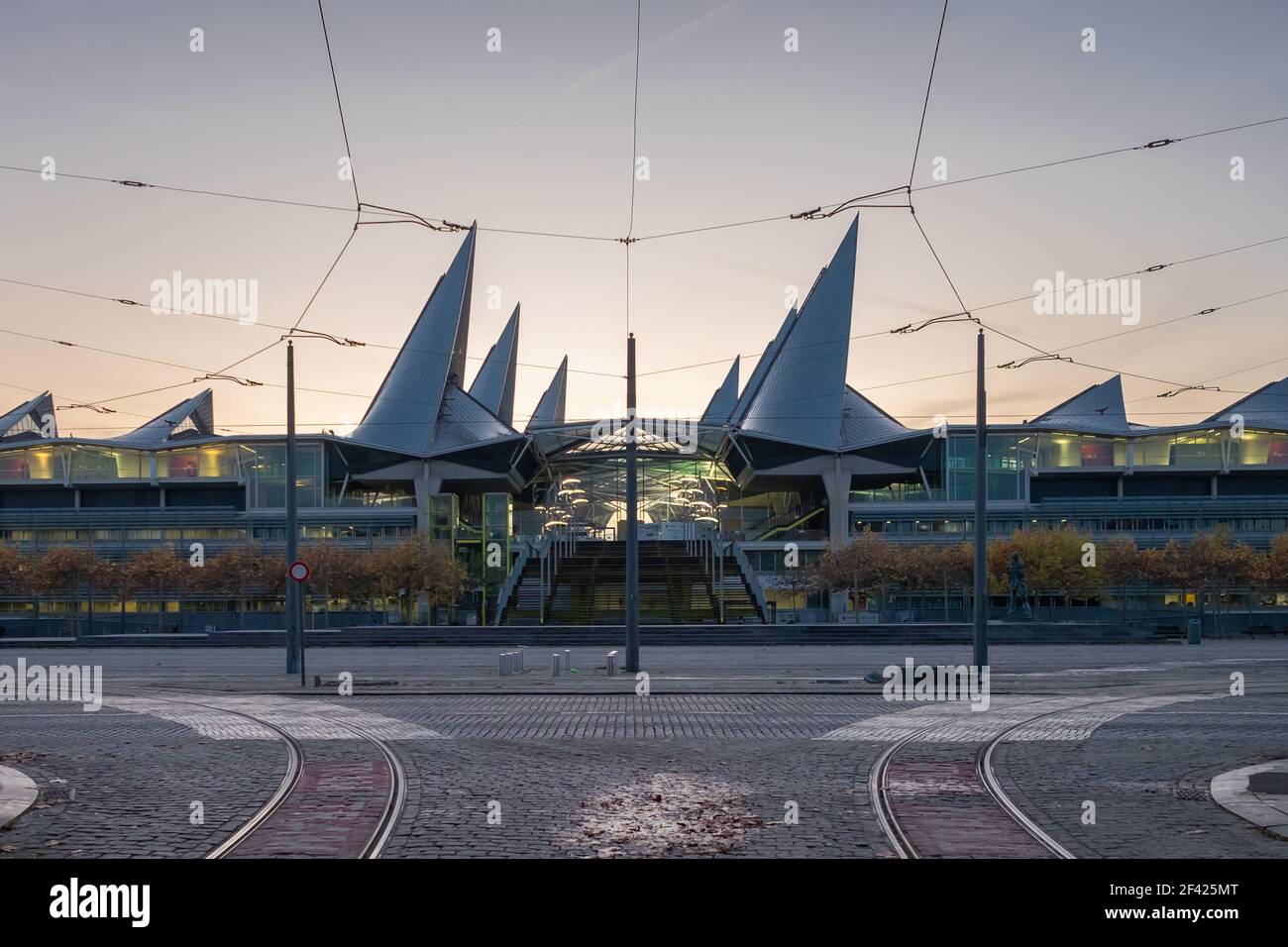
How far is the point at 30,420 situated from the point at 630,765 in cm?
9588

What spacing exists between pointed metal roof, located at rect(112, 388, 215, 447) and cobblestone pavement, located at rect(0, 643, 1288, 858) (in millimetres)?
63930

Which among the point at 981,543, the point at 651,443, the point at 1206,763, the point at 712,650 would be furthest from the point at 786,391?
the point at 1206,763

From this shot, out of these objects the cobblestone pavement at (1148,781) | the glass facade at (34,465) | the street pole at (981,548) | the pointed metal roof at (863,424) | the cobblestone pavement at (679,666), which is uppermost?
the pointed metal roof at (863,424)

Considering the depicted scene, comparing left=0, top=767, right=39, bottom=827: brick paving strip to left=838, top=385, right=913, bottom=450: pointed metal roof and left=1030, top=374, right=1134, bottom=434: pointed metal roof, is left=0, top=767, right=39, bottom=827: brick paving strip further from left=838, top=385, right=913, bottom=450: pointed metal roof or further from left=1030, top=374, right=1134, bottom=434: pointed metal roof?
left=1030, top=374, right=1134, bottom=434: pointed metal roof

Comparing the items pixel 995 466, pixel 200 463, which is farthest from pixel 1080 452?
pixel 200 463

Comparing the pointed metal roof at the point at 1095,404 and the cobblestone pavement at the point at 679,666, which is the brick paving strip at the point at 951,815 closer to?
the cobblestone pavement at the point at 679,666

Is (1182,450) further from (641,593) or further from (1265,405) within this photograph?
(641,593)

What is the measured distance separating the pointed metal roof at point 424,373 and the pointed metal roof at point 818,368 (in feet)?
76.8

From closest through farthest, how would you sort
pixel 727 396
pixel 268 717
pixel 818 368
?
pixel 268 717 < pixel 818 368 < pixel 727 396

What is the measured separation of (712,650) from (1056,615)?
66.1 feet

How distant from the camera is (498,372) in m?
116

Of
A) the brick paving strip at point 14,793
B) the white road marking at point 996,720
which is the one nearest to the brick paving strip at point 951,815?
the white road marking at point 996,720

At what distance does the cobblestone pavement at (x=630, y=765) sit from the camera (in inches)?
306
